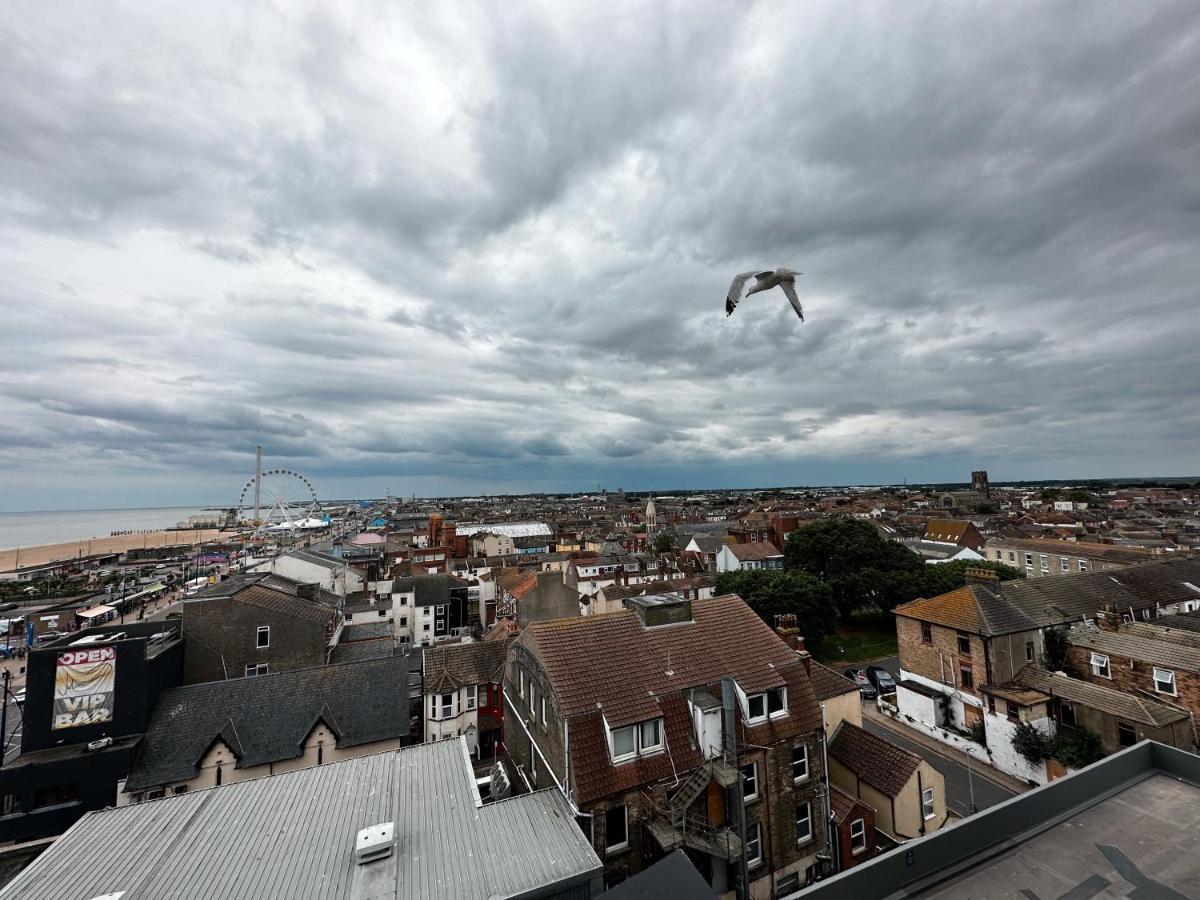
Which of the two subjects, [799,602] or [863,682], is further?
[799,602]

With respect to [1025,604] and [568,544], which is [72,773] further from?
[568,544]

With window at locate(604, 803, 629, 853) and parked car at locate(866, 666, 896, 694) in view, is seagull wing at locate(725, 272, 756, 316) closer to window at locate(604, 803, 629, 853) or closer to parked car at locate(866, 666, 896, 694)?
window at locate(604, 803, 629, 853)

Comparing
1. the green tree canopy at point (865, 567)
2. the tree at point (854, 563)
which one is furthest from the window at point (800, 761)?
the tree at point (854, 563)

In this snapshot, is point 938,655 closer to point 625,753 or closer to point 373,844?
point 625,753

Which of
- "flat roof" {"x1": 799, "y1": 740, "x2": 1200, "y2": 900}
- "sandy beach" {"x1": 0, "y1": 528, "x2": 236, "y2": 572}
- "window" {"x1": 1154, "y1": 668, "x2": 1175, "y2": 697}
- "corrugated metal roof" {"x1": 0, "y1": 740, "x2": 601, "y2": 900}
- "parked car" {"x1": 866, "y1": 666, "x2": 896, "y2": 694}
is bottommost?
"parked car" {"x1": 866, "y1": 666, "x2": 896, "y2": 694}

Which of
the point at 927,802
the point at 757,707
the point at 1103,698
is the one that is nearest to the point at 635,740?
the point at 757,707

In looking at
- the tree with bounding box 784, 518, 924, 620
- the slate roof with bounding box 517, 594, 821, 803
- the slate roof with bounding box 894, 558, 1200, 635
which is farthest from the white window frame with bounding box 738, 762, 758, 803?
the tree with bounding box 784, 518, 924, 620

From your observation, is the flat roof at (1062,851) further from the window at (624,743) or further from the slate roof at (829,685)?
the slate roof at (829,685)
